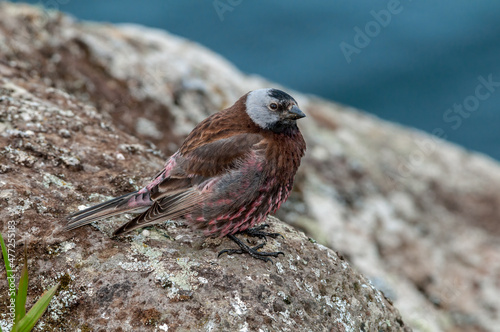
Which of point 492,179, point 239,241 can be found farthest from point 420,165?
point 239,241

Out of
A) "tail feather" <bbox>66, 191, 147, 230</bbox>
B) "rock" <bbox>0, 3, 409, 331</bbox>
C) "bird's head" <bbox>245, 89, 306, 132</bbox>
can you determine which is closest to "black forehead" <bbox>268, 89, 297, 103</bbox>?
"bird's head" <bbox>245, 89, 306, 132</bbox>

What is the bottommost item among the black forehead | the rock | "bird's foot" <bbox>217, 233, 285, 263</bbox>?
the rock

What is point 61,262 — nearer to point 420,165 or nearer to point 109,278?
point 109,278

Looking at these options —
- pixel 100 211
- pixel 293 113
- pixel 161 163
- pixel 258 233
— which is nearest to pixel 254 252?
pixel 258 233

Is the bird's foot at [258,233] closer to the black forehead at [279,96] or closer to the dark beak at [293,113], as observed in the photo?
the dark beak at [293,113]

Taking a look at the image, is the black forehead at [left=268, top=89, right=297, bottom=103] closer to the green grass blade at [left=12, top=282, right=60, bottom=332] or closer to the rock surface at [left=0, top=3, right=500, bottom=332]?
the rock surface at [left=0, top=3, right=500, bottom=332]

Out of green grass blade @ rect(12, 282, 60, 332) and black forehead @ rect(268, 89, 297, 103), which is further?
black forehead @ rect(268, 89, 297, 103)

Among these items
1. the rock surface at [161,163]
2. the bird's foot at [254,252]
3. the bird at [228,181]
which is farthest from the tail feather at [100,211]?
the bird's foot at [254,252]
